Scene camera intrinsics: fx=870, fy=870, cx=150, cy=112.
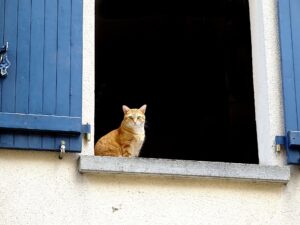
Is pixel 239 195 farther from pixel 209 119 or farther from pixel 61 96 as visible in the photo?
pixel 209 119

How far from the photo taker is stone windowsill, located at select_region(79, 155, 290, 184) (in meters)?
6.08

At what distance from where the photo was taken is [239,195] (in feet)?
20.9

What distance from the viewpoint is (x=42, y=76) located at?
6.24 m

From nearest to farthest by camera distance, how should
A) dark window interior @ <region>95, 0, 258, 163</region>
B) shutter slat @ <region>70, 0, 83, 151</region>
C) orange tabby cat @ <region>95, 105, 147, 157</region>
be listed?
shutter slat @ <region>70, 0, 83, 151</region>, orange tabby cat @ <region>95, 105, 147, 157</region>, dark window interior @ <region>95, 0, 258, 163</region>

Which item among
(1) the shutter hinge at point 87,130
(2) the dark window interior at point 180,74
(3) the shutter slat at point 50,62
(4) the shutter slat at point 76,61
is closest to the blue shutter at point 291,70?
(1) the shutter hinge at point 87,130

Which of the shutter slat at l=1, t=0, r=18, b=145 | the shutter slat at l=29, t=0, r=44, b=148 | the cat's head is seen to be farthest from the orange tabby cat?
the shutter slat at l=1, t=0, r=18, b=145

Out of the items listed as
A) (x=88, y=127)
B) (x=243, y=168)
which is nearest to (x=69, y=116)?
(x=88, y=127)

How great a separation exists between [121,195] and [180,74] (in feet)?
14.4

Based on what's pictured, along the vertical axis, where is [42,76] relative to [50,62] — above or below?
below

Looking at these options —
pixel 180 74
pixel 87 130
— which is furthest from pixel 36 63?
pixel 180 74

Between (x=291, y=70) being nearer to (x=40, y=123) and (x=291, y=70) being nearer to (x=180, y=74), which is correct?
(x=40, y=123)

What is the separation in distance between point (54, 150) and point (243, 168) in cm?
137

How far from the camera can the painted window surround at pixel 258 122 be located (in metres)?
A: 6.14

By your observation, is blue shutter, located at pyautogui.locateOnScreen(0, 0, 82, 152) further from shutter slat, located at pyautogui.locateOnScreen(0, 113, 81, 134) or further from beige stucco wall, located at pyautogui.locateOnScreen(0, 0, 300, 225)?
beige stucco wall, located at pyautogui.locateOnScreen(0, 0, 300, 225)
